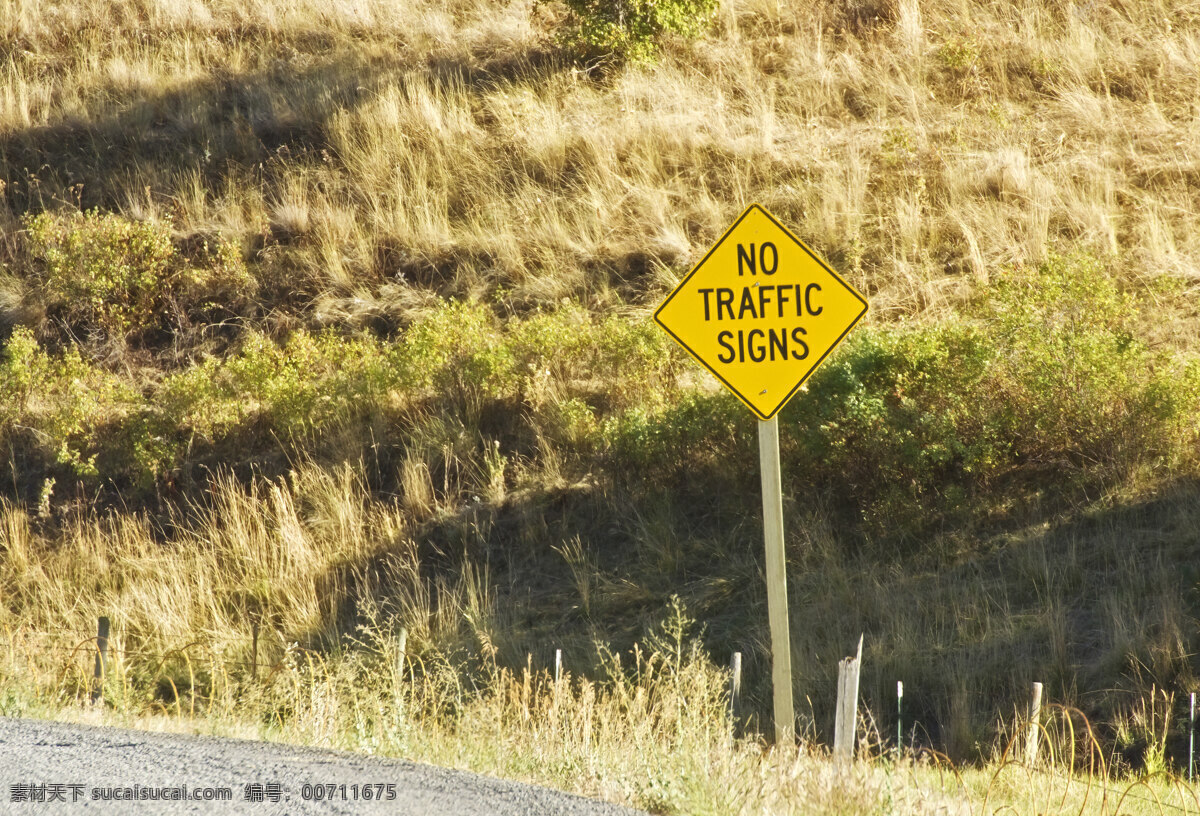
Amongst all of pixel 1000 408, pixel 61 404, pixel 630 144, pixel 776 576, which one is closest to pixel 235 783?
pixel 776 576

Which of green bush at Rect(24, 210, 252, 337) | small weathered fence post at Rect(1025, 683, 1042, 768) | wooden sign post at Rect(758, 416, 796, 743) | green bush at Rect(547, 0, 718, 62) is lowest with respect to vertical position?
small weathered fence post at Rect(1025, 683, 1042, 768)

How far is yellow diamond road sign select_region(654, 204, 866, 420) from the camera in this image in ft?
16.6

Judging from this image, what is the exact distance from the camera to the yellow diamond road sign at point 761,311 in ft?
16.6

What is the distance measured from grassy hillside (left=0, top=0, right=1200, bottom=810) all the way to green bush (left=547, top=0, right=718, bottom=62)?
Result: 34cm

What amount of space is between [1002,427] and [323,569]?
214 inches

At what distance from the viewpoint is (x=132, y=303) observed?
13.0 meters

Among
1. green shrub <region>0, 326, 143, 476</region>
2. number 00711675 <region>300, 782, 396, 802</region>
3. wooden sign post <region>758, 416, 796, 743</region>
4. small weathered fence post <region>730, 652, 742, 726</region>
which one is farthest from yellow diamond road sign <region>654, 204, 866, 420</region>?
green shrub <region>0, 326, 143, 476</region>

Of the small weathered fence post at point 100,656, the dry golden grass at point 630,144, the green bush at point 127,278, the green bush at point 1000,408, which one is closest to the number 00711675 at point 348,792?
the small weathered fence post at point 100,656

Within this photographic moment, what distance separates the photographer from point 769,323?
512 centimetres

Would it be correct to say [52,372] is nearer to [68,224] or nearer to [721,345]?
[68,224]

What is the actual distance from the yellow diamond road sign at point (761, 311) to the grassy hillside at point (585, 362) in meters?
1.57

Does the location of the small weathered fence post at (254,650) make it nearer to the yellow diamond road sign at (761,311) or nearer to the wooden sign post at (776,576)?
the wooden sign post at (776,576)

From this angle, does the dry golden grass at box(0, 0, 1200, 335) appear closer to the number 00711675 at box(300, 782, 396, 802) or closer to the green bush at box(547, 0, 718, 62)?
the green bush at box(547, 0, 718, 62)

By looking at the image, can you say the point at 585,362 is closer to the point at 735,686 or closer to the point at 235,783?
the point at 735,686
